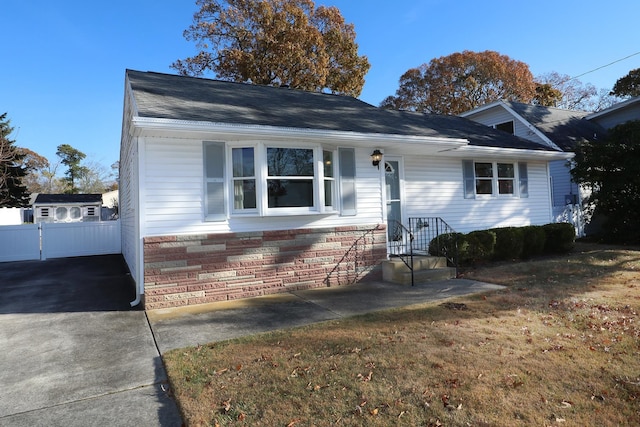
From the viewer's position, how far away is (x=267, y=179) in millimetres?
6883

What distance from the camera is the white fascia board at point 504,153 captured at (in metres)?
9.85

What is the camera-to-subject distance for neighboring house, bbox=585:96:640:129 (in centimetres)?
1638

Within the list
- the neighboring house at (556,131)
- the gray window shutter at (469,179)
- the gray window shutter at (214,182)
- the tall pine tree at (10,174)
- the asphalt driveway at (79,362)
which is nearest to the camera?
the asphalt driveway at (79,362)

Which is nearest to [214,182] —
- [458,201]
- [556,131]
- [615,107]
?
[458,201]

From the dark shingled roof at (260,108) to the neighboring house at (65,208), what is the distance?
2565 cm

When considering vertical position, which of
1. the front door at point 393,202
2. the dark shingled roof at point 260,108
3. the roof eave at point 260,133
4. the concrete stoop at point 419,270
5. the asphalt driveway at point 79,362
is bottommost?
the asphalt driveway at point 79,362

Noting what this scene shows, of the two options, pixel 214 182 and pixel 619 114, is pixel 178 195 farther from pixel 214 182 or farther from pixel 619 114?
pixel 619 114

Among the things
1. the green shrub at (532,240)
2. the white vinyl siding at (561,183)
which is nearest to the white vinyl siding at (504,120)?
the white vinyl siding at (561,183)

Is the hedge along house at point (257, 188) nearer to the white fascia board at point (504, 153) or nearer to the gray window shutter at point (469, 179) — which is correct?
the white fascia board at point (504, 153)

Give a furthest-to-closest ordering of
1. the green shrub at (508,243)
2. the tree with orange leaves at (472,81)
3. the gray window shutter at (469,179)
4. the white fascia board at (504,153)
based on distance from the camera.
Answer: the tree with orange leaves at (472,81)
the gray window shutter at (469,179)
the white fascia board at (504,153)
the green shrub at (508,243)

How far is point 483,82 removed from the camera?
29.2 m

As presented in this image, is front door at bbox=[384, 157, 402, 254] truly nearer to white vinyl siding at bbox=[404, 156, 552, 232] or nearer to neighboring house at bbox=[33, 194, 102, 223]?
A: white vinyl siding at bbox=[404, 156, 552, 232]

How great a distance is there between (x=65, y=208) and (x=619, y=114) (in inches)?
1437

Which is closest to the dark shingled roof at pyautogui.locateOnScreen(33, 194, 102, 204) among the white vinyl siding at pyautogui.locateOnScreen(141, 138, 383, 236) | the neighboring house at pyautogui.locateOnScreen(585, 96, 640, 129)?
the white vinyl siding at pyautogui.locateOnScreen(141, 138, 383, 236)
